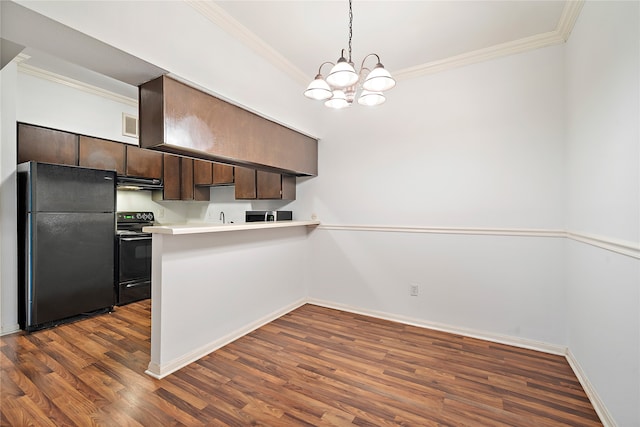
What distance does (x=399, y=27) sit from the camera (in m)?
2.43

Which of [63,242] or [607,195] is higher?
[607,195]

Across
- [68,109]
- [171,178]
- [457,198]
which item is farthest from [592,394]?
[68,109]

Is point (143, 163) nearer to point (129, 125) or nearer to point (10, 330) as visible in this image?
point (129, 125)

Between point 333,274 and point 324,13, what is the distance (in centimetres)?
268

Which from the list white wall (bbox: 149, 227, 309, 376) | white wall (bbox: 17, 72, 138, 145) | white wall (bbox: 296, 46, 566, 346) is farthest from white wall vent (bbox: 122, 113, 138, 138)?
white wall (bbox: 296, 46, 566, 346)

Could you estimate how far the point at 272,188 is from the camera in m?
3.78

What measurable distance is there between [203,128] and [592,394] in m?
3.20

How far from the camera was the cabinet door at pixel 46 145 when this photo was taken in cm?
320

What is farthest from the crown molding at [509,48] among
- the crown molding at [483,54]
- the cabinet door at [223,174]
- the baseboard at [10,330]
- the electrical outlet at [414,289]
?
the baseboard at [10,330]

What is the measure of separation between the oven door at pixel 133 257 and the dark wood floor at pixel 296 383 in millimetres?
972

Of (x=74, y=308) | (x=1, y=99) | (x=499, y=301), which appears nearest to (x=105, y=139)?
(x=1, y=99)

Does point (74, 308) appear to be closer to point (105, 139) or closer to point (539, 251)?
point (105, 139)

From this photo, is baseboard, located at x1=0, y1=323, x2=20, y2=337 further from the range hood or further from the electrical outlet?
the electrical outlet

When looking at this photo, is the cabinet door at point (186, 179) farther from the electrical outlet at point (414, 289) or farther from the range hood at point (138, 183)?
the electrical outlet at point (414, 289)
